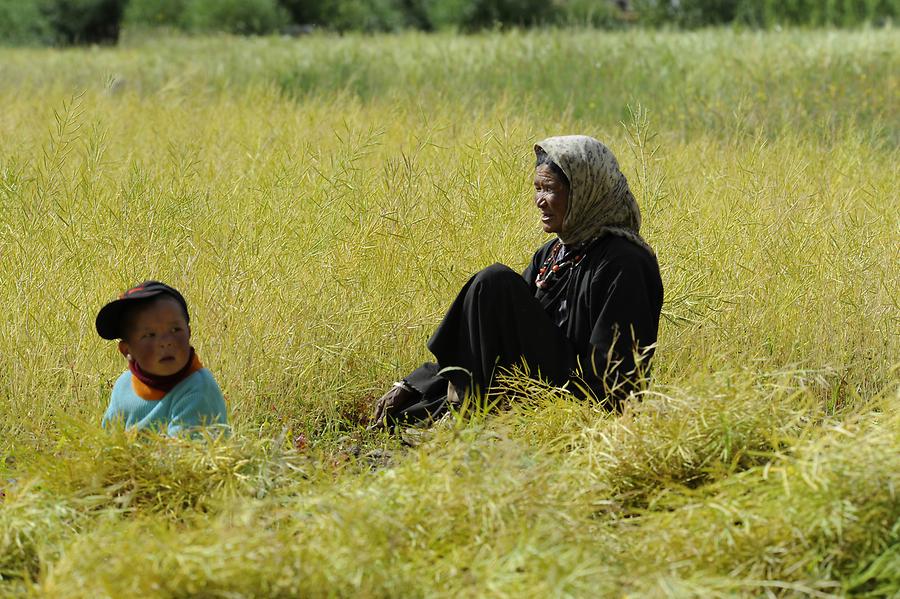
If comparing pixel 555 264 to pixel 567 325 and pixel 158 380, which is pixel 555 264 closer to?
pixel 567 325

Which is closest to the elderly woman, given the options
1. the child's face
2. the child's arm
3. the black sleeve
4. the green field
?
the black sleeve

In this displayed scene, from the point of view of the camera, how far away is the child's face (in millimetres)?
3264

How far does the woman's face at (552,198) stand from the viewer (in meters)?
3.85

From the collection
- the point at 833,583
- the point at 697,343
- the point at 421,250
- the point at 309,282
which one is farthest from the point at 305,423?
the point at 833,583

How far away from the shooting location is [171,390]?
334 cm

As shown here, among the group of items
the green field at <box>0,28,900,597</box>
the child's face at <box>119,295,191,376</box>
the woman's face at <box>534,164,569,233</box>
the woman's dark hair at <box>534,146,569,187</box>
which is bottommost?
the green field at <box>0,28,900,597</box>

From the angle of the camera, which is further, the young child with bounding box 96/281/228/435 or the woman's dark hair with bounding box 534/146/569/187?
the woman's dark hair with bounding box 534/146/569/187

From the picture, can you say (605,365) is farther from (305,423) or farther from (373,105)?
(373,105)

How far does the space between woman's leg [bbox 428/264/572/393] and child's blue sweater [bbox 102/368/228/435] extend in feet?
2.92

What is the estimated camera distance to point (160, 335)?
3270 mm

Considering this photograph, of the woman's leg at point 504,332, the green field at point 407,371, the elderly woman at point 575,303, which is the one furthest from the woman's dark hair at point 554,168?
the green field at point 407,371

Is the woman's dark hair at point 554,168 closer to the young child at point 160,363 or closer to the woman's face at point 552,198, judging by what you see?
the woman's face at point 552,198

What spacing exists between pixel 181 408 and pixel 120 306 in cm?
33

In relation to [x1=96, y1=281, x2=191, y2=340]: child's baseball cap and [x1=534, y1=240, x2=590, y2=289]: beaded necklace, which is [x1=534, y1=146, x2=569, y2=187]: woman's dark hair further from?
[x1=96, y1=281, x2=191, y2=340]: child's baseball cap
